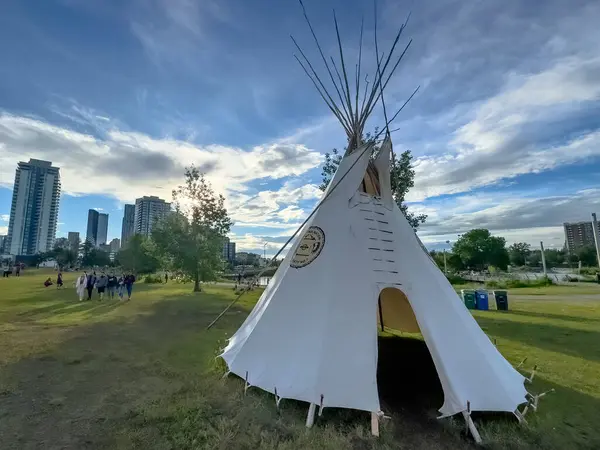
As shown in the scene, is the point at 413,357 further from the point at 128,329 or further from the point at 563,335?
the point at 128,329

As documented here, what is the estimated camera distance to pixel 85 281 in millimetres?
17438

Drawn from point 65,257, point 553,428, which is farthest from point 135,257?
point 553,428

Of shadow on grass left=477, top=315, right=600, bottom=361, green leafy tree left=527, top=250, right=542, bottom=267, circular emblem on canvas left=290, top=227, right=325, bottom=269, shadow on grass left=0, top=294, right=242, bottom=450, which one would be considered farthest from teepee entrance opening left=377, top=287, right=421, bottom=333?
green leafy tree left=527, top=250, right=542, bottom=267


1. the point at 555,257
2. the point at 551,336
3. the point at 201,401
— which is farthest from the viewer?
the point at 555,257

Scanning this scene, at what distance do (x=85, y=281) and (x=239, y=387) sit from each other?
1621 cm

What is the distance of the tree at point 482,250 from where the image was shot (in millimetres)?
72250

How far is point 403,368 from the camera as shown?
680 cm

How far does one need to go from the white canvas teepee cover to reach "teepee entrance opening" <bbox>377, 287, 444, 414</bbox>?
0.38 m

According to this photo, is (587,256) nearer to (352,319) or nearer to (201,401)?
(352,319)

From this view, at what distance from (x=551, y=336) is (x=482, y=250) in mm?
71124

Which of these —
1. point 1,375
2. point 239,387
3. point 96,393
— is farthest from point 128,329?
point 239,387

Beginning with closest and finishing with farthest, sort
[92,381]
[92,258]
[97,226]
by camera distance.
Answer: [92,381] < [92,258] < [97,226]

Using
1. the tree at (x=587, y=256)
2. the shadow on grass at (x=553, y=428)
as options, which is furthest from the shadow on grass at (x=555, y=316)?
the tree at (x=587, y=256)

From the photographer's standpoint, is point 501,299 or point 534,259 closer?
point 501,299
